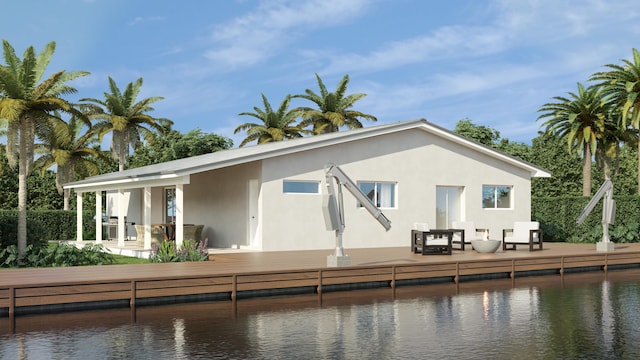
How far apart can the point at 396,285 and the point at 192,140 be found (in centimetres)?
3488

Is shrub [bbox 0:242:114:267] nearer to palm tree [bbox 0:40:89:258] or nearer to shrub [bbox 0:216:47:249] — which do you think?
palm tree [bbox 0:40:89:258]

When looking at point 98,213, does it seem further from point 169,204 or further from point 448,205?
point 448,205

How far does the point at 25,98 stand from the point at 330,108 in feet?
79.1

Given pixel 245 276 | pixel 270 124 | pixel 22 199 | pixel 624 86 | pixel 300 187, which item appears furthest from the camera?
pixel 270 124

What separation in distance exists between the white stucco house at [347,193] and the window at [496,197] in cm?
4

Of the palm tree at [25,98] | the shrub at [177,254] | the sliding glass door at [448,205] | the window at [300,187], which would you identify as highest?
the palm tree at [25,98]

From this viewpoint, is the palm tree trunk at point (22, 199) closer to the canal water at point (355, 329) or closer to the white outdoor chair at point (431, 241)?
the canal water at point (355, 329)

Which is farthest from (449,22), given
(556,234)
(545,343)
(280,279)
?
(545,343)

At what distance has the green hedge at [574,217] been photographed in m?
28.8

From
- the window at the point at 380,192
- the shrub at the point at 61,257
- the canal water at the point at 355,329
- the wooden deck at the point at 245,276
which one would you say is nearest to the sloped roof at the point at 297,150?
the window at the point at 380,192

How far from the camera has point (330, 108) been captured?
42.4m

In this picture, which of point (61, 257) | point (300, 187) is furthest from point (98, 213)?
point (300, 187)

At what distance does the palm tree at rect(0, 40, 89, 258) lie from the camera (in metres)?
19.9

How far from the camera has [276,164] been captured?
2030cm
